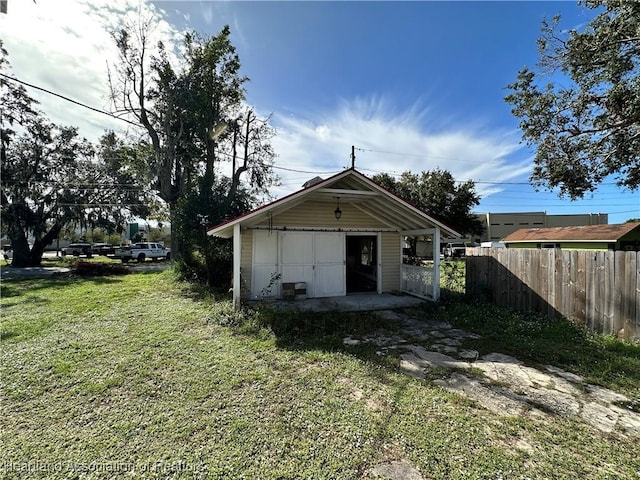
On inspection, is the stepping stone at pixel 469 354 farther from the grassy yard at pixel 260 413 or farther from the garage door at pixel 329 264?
the garage door at pixel 329 264

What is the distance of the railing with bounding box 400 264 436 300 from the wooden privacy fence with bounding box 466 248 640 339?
4.24 feet

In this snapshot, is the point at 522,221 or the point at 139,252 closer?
the point at 139,252

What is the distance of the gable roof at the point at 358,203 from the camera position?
683 centimetres

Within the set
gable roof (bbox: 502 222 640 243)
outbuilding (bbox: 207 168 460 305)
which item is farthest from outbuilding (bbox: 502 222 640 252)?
outbuilding (bbox: 207 168 460 305)

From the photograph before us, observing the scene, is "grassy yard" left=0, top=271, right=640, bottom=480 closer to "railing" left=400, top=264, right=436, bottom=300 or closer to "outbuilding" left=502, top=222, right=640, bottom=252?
"railing" left=400, top=264, right=436, bottom=300

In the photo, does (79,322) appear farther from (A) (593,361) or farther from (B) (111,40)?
(B) (111,40)

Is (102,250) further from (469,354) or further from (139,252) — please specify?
(469,354)

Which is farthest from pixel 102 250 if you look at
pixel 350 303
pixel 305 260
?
pixel 350 303

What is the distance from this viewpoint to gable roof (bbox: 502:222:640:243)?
19.7 m

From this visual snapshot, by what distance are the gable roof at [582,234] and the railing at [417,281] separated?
19693mm

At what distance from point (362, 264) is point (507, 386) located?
8.18 meters

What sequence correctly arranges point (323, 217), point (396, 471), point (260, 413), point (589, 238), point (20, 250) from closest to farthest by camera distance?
point (396, 471)
point (260, 413)
point (323, 217)
point (20, 250)
point (589, 238)

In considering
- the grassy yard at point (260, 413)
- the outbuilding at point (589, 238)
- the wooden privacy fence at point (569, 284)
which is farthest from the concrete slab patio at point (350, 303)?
the outbuilding at point (589, 238)

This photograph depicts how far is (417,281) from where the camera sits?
883cm
